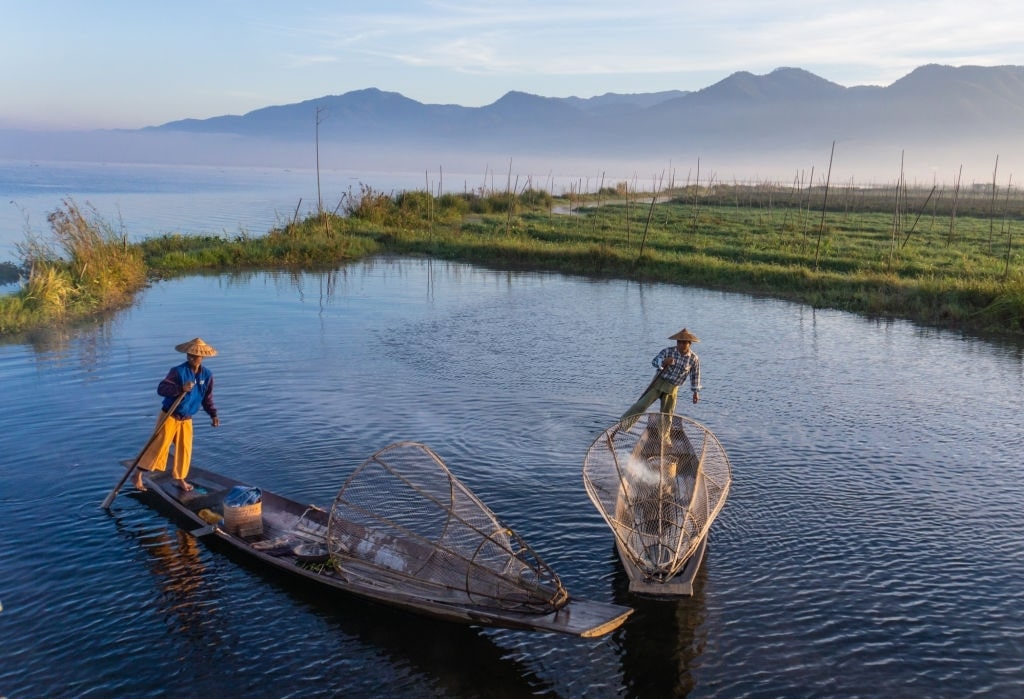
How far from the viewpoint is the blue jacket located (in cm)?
884

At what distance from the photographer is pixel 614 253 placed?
28500 millimetres

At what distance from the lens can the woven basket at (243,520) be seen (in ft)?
25.8

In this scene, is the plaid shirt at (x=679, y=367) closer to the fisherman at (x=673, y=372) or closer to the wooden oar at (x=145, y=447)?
the fisherman at (x=673, y=372)

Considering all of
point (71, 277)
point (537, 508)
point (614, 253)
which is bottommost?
point (537, 508)

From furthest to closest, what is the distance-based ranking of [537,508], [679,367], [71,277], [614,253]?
[614,253] → [71,277] → [679,367] → [537,508]

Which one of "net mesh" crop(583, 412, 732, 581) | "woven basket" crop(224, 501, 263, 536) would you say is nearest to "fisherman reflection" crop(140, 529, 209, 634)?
"woven basket" crop(224, 501, 263, 536)

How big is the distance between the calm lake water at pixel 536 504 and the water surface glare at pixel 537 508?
3 cm

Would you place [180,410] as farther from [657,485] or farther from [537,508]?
[657,485]

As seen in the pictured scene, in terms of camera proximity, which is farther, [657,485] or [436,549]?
[657,485]

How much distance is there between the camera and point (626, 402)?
43.3 ft

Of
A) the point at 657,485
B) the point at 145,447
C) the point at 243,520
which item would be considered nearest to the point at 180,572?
the point at 243,520

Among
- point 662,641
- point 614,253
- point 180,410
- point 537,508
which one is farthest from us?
point 614,253

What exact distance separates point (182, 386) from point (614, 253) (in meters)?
21.1

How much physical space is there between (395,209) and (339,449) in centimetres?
2956
